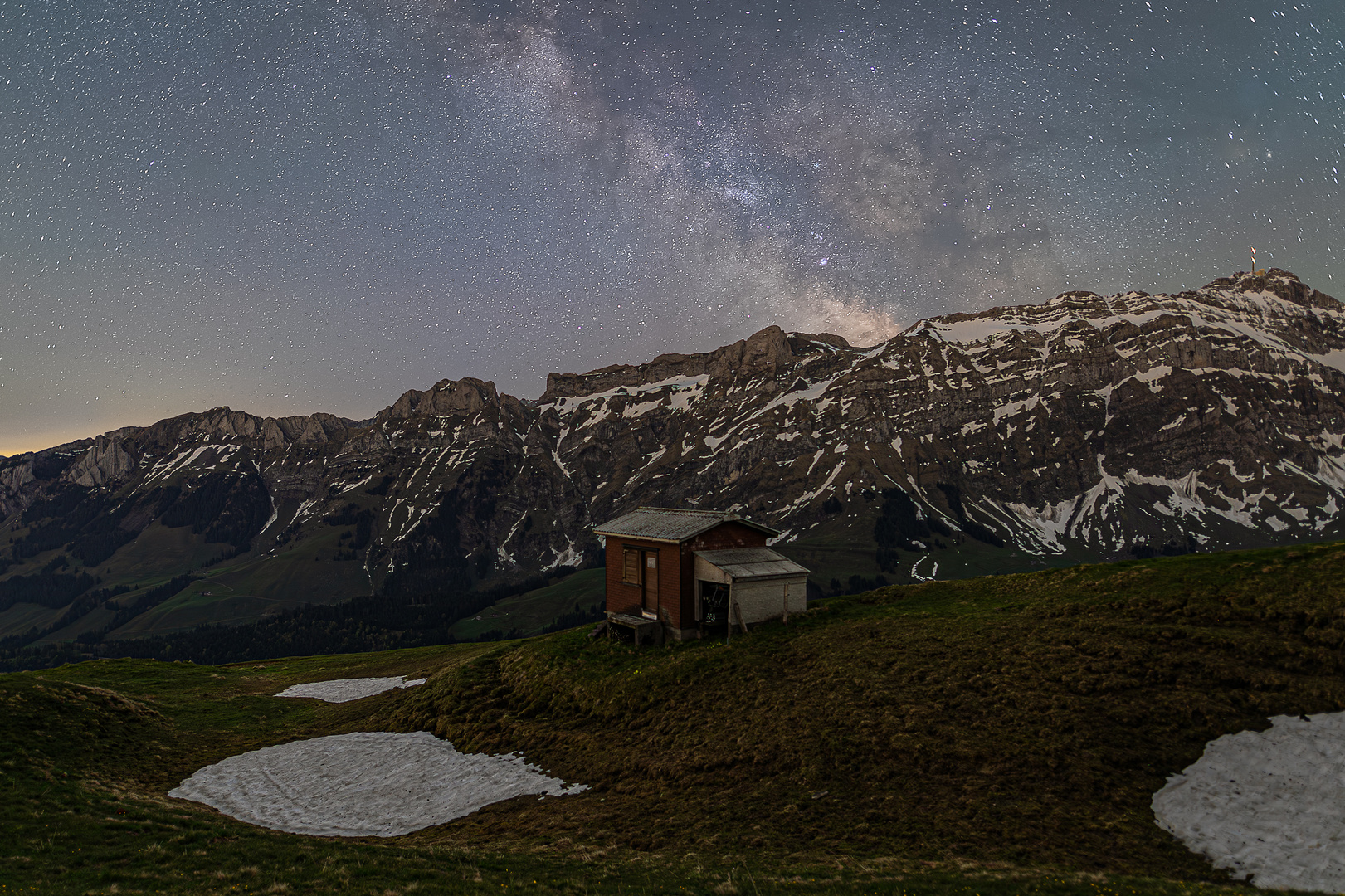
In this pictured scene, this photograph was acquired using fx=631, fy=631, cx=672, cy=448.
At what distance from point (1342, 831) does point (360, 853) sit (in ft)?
90.0

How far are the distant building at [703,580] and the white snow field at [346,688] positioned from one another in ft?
70.0

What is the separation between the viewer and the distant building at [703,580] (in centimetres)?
3934

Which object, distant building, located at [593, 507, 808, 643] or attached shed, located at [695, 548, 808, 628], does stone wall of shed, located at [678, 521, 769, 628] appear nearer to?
distant building, located at [593, 507, 808, 643]

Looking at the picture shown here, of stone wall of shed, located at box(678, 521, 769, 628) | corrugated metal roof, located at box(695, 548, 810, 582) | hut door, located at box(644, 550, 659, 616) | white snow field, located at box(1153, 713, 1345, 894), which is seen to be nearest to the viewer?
white snow field, located at box(1153, 713, 1345, 894)

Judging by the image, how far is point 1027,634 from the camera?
30.9 m

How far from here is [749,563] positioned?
4062 centimetres

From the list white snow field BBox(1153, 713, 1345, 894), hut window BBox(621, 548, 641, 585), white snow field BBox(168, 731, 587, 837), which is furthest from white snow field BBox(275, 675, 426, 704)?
white snow field BBox(1153, 713, 1345, 894)

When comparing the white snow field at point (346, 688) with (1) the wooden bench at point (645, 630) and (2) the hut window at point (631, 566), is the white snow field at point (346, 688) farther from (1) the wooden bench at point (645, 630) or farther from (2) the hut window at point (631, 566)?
(1) the wooden bench at point (645, 630)

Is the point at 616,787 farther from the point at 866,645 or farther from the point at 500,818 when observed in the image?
the point at 866,645

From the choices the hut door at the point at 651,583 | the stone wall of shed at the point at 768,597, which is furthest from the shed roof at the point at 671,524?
the stone wall of shed at the point at 768,597

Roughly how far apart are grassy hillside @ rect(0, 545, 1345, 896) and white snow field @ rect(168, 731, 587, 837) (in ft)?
4.80

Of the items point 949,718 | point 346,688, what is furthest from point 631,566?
point 346,688

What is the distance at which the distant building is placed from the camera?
39.3 meters

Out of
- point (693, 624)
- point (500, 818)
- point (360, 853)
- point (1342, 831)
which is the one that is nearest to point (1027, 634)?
point (1342, 831)
